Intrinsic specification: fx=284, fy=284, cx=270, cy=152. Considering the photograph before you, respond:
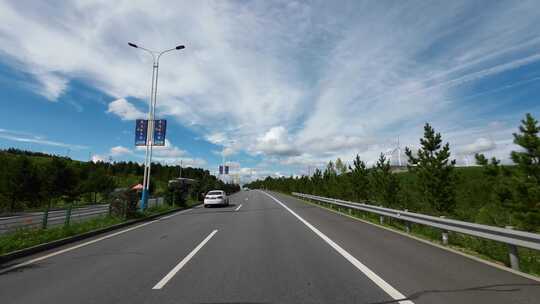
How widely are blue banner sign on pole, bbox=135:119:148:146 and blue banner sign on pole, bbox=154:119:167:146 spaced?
2.48ft

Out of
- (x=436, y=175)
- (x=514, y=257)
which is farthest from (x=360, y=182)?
(x=514, y=257)

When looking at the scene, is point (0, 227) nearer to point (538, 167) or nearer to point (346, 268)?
point (346, 268)

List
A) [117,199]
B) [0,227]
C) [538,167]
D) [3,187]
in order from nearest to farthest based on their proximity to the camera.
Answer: [0,227]
[117,199]
[538,167]
[3,187]

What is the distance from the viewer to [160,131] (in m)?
19.4

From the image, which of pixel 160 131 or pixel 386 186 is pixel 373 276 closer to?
pixel 160 131

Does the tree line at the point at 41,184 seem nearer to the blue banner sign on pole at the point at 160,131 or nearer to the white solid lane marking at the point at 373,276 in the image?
the blue banner sign on pole at the point at 160,131

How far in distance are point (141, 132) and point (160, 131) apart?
145 centimetres

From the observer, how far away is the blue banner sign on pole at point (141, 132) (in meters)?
19.6

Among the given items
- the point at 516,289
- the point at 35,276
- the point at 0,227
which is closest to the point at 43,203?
the point at 0,227

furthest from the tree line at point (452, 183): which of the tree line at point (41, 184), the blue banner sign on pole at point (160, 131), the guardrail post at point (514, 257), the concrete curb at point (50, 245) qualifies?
the tree line at point (41, 184)

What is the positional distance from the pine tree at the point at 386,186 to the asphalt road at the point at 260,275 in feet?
57.2

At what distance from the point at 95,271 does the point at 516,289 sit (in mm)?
7407

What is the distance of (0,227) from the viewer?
9.01m

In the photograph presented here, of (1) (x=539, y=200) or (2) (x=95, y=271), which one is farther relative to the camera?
(1) (x=539, y=200)
